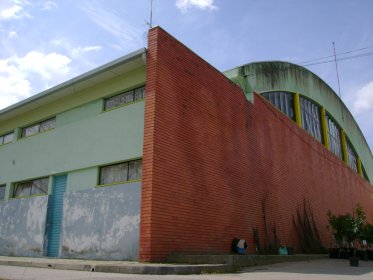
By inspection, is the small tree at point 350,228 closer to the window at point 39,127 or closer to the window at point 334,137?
the window at point 334,137

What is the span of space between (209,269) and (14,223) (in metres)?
10.5

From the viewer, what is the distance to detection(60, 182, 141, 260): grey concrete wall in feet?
38.0

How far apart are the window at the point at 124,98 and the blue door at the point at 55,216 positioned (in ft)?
11.2

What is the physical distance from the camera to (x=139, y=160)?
491 inches

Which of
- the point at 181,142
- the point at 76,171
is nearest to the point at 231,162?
the point at 181,142

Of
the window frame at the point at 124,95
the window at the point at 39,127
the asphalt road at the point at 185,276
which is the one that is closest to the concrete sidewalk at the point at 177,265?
the asphalt road at the point at 185,276

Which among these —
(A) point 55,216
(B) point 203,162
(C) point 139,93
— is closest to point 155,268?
(B) point 203,162

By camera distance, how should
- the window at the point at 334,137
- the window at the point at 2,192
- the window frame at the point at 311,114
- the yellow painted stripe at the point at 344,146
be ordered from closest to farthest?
1. the window at the point at 2,192
2. the window frame at the point at 311,114
3. the window at the point at 334,137
4. the yellow painted stripe at the point at 344,146

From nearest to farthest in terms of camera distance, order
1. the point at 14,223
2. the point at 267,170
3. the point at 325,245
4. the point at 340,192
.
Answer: the point at 14,223 → the point at 267,170 → the point at 325,245 → the point at 340,192

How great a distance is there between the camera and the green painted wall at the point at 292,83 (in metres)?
21.5

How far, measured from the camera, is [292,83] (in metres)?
24.7

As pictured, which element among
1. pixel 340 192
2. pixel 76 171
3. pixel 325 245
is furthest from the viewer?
pixel 340 192

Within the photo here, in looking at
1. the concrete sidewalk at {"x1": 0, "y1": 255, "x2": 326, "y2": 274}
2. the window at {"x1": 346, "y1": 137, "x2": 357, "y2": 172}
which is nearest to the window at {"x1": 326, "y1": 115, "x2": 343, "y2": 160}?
the window at {"x1": 346, "y1": 137, "x2": 357, "y2": 172}

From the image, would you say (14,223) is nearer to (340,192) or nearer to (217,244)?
(217,244)
